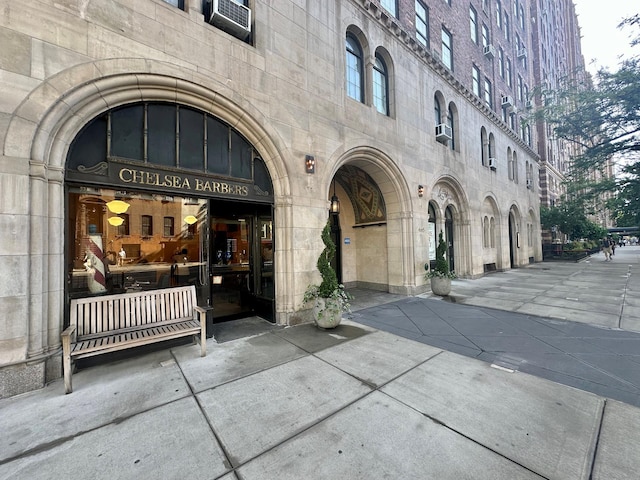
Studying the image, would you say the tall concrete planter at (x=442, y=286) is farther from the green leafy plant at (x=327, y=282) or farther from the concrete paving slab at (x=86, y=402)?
the concrete paving slab at (x=86, y=402)

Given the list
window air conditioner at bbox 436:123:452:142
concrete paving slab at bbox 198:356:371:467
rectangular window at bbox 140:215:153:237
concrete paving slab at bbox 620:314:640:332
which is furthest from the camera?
window air conditioner at bbox 436:123:452:142

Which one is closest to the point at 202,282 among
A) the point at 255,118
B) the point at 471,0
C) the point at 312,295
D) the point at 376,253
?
the point at 312,295

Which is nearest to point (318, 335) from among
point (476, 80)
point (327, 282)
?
point (327, 282)

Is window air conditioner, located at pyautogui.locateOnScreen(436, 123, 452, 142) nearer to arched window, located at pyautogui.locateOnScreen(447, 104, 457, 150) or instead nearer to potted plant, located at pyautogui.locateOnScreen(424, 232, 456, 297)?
arched window, located at pyautogui.locateOnScreen(447, 104, 457, 150)

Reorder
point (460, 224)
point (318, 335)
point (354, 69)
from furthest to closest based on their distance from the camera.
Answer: point (460, 224)
point (354, 69)
point (318, 335)

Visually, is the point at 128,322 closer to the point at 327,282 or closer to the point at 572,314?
the point at 327,282

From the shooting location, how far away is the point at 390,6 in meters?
11.1

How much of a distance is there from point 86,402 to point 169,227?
362 cm

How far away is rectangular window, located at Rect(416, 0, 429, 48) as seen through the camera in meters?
12.5

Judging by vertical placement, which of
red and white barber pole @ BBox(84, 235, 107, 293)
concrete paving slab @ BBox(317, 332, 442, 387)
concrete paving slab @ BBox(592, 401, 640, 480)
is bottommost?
concrete paving slab @ BBox(592, 401, 640, 480)

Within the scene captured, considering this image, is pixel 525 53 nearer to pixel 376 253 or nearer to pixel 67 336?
pixel 376 253

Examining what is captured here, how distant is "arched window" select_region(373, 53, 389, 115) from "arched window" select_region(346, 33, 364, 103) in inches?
31.6

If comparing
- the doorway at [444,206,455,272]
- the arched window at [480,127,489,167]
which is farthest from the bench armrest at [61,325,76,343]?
the arched window at [480,127,489,167]

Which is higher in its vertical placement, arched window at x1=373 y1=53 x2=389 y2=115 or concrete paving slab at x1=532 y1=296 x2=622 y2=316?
arched window at x1=373 y1=53 x2=389 y2=115
